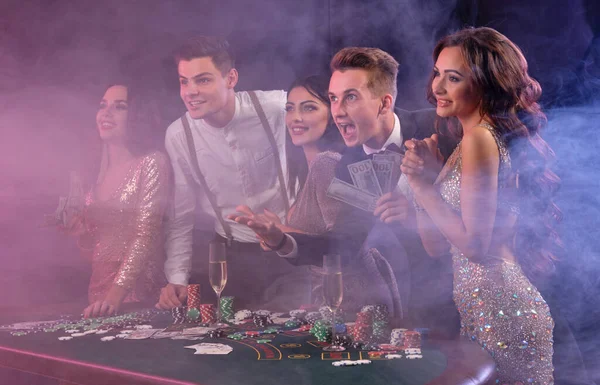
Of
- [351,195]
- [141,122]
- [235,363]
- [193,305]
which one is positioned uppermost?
[141,122]

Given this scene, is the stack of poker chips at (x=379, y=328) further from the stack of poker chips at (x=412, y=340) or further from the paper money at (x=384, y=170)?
the paper money at (x=384, y=170)

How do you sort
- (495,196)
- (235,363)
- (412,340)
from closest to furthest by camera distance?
(235,363), (412,340), (495,196)

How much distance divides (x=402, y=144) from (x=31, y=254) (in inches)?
94.8

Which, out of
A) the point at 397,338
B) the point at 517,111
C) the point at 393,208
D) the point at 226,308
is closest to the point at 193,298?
the point at 226,308

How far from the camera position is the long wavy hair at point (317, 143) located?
3156 mm

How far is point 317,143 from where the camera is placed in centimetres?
324

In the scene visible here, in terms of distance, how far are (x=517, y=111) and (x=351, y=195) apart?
3.11 ft

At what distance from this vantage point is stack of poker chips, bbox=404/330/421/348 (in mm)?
1907

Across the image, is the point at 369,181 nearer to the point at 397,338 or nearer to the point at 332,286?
the point at 332,286

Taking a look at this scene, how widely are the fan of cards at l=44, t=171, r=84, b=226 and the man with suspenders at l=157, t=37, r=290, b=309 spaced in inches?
27.0

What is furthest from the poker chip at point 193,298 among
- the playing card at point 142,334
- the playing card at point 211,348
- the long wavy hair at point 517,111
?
the long wavy hair at point 517,111

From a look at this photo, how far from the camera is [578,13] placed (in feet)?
8.75

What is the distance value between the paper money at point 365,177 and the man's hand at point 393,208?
0.19 feet

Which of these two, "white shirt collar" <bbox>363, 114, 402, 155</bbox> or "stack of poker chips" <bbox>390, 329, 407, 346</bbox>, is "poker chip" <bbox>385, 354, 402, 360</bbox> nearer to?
"stack of poker chips" <bbox>390, 329, 407, 346</bbox>
